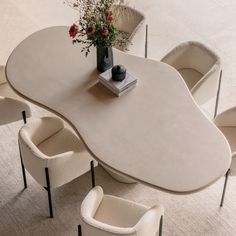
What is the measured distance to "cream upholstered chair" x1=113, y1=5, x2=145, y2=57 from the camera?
4207 mm

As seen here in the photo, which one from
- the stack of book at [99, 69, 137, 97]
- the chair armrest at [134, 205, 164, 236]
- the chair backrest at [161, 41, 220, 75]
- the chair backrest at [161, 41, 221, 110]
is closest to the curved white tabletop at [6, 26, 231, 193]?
the stack of book at [99, 69, 137, 97]

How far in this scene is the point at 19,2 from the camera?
574cm

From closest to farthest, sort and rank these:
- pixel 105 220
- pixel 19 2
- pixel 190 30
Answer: pixel 105 220 → pixel 190 30 → pixel 19 2

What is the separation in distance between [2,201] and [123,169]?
1.21 metres

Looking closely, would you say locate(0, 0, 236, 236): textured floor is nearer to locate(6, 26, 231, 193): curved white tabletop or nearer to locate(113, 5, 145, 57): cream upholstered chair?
locate(113, 5, 145, 57): cream upholstered chair

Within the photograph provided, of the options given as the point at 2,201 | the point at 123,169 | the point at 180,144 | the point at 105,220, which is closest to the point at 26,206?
the point at 2,201

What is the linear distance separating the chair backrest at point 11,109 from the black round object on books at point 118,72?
82 centimetres

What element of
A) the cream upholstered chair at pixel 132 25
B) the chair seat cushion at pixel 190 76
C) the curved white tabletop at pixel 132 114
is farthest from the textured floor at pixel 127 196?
the curved white tabletop at pixel 132 114

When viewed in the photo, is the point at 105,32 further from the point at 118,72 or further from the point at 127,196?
the point at 127,196

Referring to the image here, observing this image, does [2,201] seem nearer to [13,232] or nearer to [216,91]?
[13,232]

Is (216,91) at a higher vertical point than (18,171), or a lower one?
higher

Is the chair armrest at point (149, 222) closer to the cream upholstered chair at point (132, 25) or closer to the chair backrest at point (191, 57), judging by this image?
the chair backrest at point (191, 57)

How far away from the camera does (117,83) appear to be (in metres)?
3.45

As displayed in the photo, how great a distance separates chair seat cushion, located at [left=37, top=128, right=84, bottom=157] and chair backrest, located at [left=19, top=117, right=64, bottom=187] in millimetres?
33
